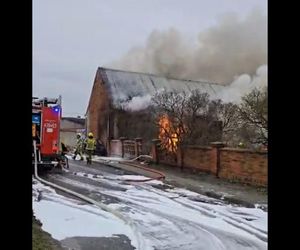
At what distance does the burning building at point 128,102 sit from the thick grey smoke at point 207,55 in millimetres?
66

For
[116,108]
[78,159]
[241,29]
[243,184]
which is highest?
[241,29]

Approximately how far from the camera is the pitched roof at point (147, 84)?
2342 millimetres

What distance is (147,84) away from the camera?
2.38 meters

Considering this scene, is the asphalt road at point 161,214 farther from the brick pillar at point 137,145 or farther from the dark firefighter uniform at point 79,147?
the brick pillar at point 137,145

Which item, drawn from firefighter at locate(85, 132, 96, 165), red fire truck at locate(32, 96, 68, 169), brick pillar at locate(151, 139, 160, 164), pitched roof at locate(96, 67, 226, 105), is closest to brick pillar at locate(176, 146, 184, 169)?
brick pillar at locate(151, 139, 160, 164)

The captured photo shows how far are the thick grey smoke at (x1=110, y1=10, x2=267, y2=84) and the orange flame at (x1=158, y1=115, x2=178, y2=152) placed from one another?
12.5 inches

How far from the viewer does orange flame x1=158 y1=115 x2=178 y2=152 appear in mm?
2506

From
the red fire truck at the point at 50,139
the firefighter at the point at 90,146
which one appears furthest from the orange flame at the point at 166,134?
the red fire truck at the point at 50,139

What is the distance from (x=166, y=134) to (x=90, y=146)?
0.55 m

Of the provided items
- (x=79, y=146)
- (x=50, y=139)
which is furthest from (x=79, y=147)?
(x=50, y=139)

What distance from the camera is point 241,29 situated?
204 centimetres

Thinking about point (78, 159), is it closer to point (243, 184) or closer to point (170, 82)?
point (170, 82)
